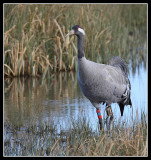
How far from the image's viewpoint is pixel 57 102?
8.80m

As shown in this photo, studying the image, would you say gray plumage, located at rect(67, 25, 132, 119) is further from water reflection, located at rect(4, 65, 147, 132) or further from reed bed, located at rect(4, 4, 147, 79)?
reed bed, located at rect(4, 4, 147, 79)

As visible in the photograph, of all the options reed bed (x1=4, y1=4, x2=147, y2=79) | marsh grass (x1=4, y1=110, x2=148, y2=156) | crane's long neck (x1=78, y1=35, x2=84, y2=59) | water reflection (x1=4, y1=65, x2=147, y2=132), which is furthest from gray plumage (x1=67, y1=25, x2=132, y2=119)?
reed bed (x1=4, y1=4, x2=147, y2=79)

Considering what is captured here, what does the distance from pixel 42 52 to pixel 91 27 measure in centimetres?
166

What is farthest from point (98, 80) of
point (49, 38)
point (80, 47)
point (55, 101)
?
point (49, 38)

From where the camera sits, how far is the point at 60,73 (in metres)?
11.9

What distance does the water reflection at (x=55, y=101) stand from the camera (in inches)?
285

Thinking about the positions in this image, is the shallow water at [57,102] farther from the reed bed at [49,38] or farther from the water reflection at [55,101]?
the reed bed at [49,38]

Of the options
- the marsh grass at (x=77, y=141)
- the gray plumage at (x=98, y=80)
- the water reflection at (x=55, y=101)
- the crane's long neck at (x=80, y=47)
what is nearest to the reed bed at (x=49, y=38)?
the water reflection at (x=55, y=101)

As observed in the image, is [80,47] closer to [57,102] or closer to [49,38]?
[57,102]

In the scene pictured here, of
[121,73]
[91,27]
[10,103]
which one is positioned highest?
[91,27]

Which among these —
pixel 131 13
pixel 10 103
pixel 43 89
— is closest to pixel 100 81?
pixel 10 103

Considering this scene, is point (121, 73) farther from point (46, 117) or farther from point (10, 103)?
point (10, 103)

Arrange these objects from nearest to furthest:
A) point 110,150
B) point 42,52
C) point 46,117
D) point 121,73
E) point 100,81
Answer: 1. point 110,150
2. point 100,81
3. point 121,73
4. point 46,117
5. point 42,52

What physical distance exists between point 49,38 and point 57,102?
3.20 metres
